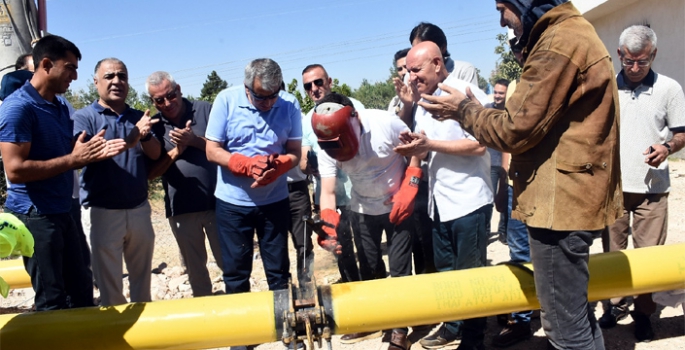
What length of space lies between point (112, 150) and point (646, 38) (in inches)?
143

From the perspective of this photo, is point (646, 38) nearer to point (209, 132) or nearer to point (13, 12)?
point (209, 132)

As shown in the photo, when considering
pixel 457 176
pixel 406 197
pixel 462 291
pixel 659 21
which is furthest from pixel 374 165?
pixel 659 21

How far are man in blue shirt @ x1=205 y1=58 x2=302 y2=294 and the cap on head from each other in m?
0.47

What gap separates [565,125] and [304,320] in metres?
1.53

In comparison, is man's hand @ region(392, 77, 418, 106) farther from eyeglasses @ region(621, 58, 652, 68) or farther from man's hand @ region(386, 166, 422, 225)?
eyeglasses @ region(621, 58, 652, 68)

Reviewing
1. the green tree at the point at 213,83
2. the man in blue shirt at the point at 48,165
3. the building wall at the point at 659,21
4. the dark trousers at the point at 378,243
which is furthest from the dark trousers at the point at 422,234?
the green tree at the point at 213,83

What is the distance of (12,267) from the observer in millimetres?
3967

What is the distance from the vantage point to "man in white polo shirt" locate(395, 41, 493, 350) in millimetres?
3314

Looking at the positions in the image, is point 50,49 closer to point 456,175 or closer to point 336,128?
point 336,128

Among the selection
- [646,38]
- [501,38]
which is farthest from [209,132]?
[501,38]

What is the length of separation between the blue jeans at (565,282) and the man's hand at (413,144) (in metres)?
1.06

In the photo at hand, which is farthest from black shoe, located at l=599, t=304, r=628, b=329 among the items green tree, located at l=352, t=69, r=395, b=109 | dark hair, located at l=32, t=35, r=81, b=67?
green tree, located at l=352, t=69, r=395, b=109

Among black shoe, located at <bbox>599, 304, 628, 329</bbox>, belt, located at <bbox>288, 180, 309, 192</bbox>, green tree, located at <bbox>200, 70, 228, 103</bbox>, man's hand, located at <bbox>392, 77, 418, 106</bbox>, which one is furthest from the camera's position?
green tree, located at <bbox>200, 70, 228, 103</bbox>

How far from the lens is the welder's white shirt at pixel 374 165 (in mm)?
3623
